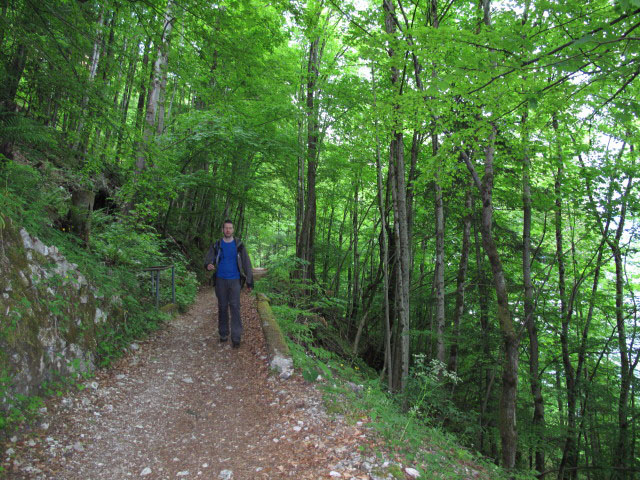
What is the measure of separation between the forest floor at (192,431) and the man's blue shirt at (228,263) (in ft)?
4.67

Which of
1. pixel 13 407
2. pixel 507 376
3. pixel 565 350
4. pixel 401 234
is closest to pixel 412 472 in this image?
pixel 13 407

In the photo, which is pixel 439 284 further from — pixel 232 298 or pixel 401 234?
pixel 232 298

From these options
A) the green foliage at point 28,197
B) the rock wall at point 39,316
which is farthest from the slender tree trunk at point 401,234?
the green foliage at point 28,197

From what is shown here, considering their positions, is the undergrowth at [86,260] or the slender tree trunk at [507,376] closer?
the undergrowth at [86,260]

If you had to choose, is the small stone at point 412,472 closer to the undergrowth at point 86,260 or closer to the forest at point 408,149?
the forest at point 408,149

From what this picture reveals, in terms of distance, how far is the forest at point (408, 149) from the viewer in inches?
175

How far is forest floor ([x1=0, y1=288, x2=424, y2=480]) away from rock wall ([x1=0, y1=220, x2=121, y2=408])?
34 cm

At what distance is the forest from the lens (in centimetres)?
443

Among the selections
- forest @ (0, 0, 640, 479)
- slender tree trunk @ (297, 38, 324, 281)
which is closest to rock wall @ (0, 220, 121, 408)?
forest @ (0, 0, 640, 479)

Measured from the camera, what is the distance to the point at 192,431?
137 inches

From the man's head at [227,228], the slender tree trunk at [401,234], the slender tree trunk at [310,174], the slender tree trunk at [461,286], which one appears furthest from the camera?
the slender tree trunk at [310,174]

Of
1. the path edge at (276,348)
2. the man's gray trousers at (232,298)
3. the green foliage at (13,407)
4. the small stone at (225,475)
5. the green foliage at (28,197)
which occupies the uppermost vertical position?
the green foliage at (28,197)

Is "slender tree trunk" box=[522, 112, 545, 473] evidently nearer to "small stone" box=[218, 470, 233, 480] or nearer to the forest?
the forest

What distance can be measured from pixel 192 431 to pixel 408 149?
403 inches
